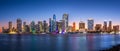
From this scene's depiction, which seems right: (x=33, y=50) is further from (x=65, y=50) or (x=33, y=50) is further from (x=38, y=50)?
(x=65, y=50)

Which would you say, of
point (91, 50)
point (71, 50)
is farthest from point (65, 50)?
point (91, 50)

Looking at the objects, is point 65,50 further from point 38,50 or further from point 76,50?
point 38,50

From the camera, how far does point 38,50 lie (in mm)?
55719

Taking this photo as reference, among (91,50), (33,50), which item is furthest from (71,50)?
(33,50)

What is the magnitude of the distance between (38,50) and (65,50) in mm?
6121

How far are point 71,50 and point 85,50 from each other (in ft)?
10.4

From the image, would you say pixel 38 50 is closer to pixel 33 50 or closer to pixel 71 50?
pixel 33 50

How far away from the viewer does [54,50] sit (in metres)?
56.2

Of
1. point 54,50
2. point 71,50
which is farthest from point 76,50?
point 54,50

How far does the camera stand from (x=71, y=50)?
56.3 m

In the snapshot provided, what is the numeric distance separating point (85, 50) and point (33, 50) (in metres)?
11.8

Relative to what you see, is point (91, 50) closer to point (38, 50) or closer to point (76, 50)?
point (76, 50)

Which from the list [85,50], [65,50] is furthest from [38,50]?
[85,50]

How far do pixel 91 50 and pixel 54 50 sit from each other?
27.7 feet
